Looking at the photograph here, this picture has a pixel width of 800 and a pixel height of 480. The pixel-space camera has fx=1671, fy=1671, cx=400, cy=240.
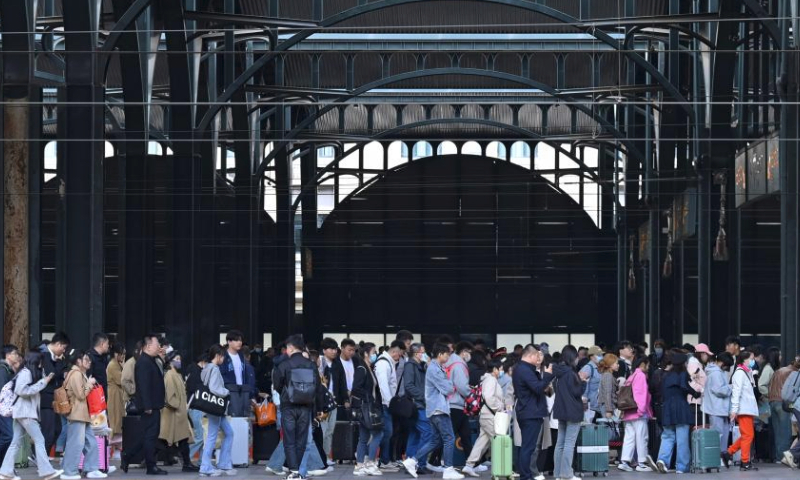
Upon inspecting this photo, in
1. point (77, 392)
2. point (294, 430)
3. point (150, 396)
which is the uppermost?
point (77, 392)

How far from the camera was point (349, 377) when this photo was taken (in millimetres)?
22031

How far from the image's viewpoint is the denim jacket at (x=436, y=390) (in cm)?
2022

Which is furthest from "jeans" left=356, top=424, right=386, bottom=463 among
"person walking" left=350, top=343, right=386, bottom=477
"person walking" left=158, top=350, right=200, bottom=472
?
"person walking" left=158, top=350, right=200, bottom=472

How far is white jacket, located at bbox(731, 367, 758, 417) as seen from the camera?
2170 centimetres

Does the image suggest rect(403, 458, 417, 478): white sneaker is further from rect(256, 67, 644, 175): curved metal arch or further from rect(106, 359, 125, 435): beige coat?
rect(256, 67, 644, 175): curved metal arch

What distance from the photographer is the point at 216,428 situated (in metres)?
20.6

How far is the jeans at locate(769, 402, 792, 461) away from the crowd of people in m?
0.02

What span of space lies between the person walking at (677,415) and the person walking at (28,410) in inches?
301

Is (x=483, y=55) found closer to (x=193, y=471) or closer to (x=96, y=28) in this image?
(x=96, y=28)

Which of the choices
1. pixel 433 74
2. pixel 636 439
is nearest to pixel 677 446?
pixel 636 439

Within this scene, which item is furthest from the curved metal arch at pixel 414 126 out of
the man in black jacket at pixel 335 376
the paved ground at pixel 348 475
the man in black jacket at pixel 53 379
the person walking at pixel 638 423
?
the man in black jacket at pixel 53 379

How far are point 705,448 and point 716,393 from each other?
91 cm

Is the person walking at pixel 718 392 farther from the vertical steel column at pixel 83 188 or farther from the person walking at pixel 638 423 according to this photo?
the vertical steel column at pixel 83 188

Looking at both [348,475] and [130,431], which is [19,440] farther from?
[348,475]
